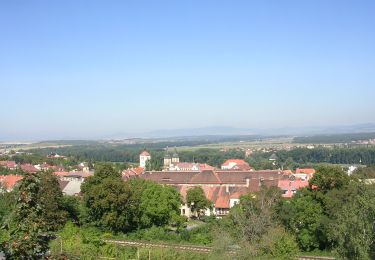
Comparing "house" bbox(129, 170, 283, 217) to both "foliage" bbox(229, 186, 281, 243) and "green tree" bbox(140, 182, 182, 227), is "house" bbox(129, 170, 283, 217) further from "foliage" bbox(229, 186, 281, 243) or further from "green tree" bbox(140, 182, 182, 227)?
"foliage" bbox(229, 186, 281, 243)

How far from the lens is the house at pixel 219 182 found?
4894cm

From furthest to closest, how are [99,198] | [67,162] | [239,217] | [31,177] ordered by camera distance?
[67,162]
[99,198]
[239,217]
[31,177]

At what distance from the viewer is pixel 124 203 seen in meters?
34.7

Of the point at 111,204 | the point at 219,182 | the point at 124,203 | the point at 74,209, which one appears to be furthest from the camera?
the point at 219,182

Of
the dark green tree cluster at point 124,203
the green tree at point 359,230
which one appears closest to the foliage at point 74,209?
the dark green tree cluster at point 124,203

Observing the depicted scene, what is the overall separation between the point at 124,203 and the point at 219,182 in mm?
26998

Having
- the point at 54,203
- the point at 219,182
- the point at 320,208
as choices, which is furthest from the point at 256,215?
the point at 219,182

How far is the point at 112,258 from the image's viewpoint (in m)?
22.7

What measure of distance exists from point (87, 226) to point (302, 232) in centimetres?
1613

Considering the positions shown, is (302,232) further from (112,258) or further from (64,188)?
(64,188)

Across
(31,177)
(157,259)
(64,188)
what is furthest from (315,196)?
(64,188)

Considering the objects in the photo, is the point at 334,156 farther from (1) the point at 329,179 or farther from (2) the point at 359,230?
(2) the point at 359,230

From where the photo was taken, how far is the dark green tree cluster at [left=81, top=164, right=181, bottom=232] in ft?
113

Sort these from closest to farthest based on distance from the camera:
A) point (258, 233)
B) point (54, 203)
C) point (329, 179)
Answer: point (258, 233) → point (329, 179) → point (54, 203)
